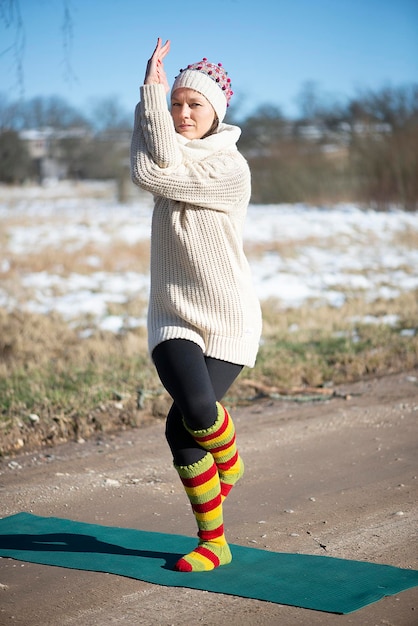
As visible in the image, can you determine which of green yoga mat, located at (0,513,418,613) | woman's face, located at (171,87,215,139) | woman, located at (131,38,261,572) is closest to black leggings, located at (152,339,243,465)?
woman, located at (131,38,261,572)

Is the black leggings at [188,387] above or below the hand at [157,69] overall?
below

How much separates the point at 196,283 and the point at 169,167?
0.44 meters

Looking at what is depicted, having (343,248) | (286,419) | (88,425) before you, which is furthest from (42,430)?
(343,248)

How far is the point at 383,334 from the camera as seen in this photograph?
26.0 ft

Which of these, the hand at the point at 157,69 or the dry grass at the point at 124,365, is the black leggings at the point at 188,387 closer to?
the hand at the point at 157,69

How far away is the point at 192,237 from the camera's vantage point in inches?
130

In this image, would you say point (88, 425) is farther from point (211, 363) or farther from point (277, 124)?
point (277, 124)

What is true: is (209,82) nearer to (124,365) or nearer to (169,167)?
(169,167)

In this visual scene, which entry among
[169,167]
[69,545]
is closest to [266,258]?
[69,545]

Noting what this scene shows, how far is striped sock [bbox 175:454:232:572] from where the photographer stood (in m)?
3.27

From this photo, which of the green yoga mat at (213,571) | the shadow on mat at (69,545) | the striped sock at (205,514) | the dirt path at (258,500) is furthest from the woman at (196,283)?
the dirt path at (258,500)

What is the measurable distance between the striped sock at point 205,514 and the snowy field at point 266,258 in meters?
5.36

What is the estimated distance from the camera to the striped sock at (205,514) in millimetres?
3268

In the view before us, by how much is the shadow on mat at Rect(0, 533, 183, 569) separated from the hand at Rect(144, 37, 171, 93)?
6.04 feet
